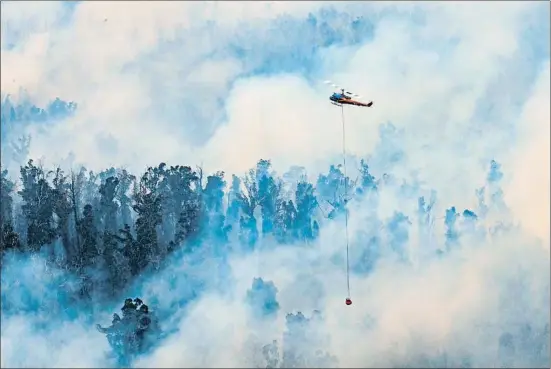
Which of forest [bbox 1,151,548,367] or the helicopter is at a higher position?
the helicopter

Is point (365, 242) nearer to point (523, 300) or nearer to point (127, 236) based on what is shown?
point (523, 300)

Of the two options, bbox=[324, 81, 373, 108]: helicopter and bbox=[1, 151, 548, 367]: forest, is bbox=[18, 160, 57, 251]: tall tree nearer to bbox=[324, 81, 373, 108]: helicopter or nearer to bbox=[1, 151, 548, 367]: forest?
bbox=[1, 151, 548, 367]: forest

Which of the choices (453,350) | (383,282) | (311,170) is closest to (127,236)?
(311,170)

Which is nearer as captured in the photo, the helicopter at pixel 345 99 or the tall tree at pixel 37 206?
the helicopter at pixel 345 99

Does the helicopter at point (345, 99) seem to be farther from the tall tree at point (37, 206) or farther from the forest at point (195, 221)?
the tall tree at point (37, 206)

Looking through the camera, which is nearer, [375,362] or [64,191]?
[375,362]

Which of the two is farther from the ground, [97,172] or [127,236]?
[97,172]

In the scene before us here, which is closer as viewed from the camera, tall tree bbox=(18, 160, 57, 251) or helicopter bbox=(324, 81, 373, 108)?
helicopter bbox=(324, 81, 373, 108)

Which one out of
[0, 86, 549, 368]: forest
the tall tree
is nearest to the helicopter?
[0, 86, 549, 368]: forest

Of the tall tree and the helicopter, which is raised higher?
the helicopter

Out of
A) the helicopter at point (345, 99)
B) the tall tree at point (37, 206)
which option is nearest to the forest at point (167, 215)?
the tall tree at point (37, 206)

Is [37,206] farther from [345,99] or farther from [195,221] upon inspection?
[345,99]
